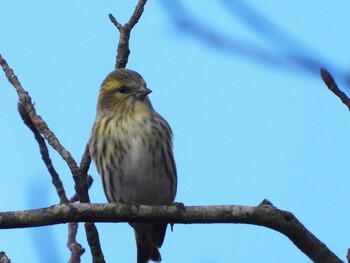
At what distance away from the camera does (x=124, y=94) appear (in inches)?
282

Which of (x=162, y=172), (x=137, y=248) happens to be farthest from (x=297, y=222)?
(x=137, y=248)

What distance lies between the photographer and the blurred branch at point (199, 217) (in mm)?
4168

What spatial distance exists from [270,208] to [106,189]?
2.57m

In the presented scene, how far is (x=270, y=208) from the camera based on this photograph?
434cm

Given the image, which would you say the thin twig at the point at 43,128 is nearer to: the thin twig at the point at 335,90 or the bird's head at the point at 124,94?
the bird's head at the point at 124,94

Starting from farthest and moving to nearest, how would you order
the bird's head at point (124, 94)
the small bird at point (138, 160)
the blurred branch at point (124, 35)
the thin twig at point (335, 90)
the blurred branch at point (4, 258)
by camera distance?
1. the bird's head at point (124, 94)
2. the small bird at point (138, 160)
3. the blurred branch at point (124, 35)
4. the blurred branch at point (4, 258)
5. the thin twig at point (335, 90)

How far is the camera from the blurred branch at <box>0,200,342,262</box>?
4.17 m

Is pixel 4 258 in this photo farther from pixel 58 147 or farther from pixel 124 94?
pixel 124 94

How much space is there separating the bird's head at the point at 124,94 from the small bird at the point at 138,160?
11 millimetres

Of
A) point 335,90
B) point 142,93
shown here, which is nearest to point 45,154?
point 142,93

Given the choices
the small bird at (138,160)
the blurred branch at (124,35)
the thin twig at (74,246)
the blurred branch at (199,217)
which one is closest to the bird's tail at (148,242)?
the small bird at (138,160)

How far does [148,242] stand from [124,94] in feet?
4.94

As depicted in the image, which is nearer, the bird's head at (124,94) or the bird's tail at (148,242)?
the bird's tail at (148,242)

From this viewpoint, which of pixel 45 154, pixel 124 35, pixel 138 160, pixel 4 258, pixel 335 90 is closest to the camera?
pixel 335 90
